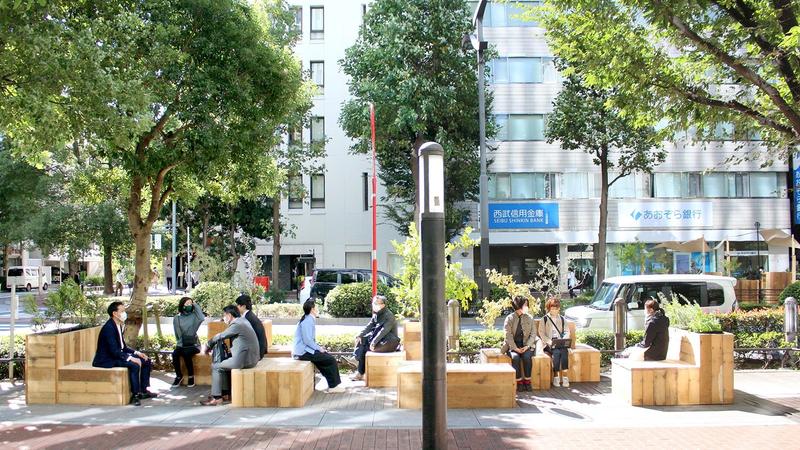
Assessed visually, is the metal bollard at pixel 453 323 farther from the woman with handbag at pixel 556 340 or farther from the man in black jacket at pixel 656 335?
the man in black jacket at pixel 656 335

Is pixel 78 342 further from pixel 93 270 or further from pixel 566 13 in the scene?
pixel 93 270

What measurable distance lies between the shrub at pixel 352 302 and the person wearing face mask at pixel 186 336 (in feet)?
36.4

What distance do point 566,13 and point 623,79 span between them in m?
1.68

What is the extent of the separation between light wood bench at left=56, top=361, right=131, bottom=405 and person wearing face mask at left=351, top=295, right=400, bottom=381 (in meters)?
3.54

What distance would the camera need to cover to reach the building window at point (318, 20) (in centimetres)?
3859

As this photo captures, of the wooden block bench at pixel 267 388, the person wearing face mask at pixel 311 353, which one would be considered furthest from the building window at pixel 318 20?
the wooden block bench at pixel 267 388

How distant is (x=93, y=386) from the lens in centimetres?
940

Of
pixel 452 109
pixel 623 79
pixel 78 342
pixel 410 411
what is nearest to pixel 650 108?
pixel 623 79

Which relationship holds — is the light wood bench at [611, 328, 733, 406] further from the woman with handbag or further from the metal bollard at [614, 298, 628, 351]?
the metal bollard at [614, 298, 628, 351]

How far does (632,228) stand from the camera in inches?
1423

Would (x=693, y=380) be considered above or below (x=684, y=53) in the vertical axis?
below

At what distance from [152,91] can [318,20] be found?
28802 millimetres

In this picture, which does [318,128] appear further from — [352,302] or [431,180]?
[431,180]

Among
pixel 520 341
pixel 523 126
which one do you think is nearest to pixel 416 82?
pixel 523 126
